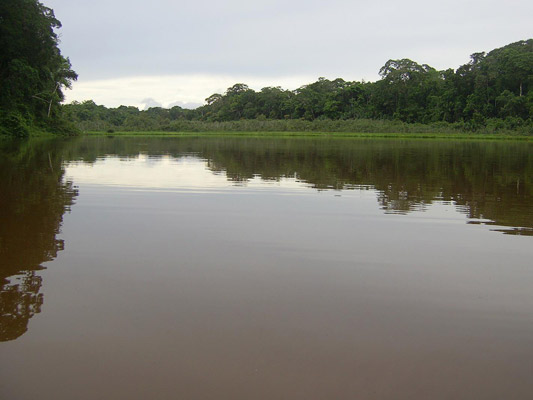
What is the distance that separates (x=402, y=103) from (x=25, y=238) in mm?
71945

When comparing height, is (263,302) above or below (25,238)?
below

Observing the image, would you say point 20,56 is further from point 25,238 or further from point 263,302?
point 263,302

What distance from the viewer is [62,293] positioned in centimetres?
355

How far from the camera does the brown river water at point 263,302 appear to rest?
2451 millimetres

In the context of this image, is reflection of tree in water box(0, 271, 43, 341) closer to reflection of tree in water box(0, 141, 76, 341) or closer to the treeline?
reflection of tree in water box(0, 141, 76, 341)

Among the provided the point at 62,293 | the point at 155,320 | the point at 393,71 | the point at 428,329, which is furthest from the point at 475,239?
Answer: the point at 393,71

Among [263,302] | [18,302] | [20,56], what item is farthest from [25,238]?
[20,56]

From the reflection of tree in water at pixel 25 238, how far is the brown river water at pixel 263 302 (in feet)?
0.07

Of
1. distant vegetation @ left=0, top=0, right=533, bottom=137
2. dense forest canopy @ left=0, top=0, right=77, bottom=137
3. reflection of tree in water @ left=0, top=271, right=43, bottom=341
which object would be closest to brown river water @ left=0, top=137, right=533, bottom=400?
reflection of tree in water @ left=0, top=271, right=43, bottom=341

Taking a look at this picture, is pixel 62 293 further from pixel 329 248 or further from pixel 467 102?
pixel 467 102

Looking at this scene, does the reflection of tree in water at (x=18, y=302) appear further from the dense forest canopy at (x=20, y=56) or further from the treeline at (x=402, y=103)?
the treeline at (x=402, y=103)

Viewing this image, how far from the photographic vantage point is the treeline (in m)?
59.3

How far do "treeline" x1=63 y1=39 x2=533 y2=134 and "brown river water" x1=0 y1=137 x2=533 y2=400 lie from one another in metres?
55.5

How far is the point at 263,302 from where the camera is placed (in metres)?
3.43
